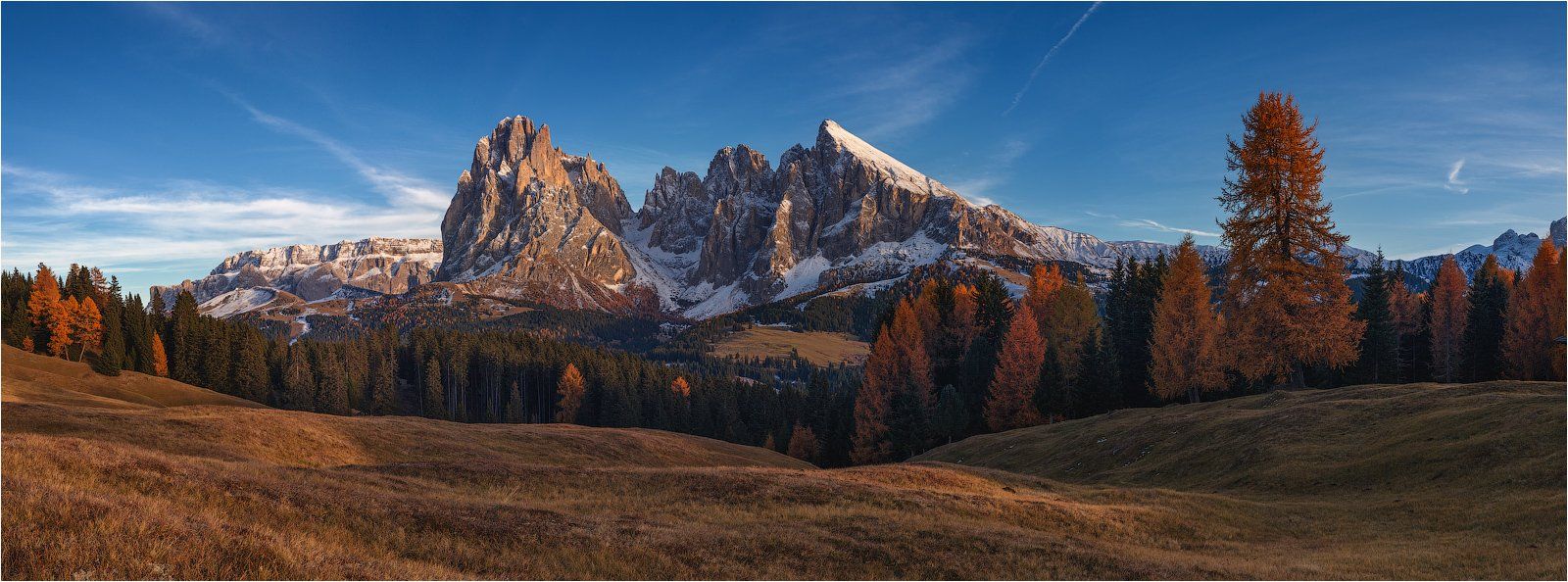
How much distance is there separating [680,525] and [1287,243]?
44.9 meters

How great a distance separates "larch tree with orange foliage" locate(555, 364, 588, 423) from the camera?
448 ft

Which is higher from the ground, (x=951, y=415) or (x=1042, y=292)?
(x=1042, y=292)

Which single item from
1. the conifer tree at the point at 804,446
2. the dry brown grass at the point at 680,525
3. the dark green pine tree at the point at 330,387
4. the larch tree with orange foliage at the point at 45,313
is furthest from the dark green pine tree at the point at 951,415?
the larch tree with orange foliage at the point at 45,313

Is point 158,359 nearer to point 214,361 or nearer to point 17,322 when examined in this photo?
point 214,361

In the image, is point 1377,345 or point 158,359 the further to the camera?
point 158,359

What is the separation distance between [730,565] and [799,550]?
6.94 ft

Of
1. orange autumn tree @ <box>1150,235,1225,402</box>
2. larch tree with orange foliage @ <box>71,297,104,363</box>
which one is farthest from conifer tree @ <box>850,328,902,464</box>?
larch tree with orange foliage @ <box>71,297,104,363</box>

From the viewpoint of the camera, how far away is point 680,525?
20047mm

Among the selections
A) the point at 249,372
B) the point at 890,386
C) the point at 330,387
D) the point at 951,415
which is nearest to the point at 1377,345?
the point at 951,415

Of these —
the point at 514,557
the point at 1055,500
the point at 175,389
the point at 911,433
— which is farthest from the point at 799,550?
the point at 175,389

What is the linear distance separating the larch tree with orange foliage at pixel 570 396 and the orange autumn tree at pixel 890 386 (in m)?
69.4

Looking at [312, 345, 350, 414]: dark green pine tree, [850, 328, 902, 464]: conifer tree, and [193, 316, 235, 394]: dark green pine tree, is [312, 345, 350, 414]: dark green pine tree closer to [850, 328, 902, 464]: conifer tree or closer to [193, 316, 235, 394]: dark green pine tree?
[193, 316, 235, 394]: dark green pine tree

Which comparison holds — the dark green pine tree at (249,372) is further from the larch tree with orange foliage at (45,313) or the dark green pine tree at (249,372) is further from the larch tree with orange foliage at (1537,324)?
the larch tree with orange foliage at (1537,324)

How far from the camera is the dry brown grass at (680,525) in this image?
11516 mm
